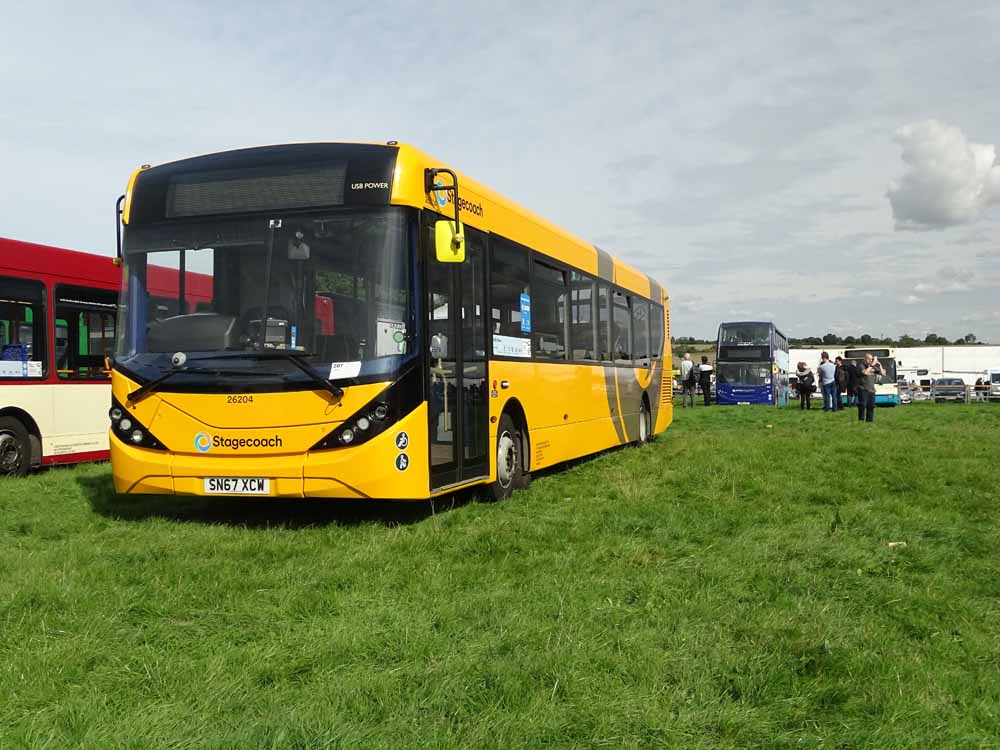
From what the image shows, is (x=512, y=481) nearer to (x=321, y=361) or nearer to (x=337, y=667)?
(x=321, y=361)

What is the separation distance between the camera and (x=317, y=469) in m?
7.96

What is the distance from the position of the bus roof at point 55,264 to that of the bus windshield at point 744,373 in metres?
31.3

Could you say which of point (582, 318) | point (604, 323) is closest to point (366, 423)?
point (582, 318)

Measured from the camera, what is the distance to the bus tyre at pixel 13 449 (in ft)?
39.9

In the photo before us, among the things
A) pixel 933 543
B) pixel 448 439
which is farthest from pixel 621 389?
pixel 933 543

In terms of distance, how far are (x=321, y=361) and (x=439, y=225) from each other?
1.52 m

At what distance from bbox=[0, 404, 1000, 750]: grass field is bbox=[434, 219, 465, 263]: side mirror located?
223 centimetres

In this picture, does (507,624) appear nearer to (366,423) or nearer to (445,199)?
(366,423)

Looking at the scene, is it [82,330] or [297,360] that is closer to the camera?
[297,360]

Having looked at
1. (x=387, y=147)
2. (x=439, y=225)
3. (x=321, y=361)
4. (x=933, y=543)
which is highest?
(x=387, y=147)

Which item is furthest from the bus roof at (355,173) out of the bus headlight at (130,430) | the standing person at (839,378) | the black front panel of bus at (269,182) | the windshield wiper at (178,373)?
the standing person at (839,378)

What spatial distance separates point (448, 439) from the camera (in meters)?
8.96

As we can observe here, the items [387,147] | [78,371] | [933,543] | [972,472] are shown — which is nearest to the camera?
[933,543]

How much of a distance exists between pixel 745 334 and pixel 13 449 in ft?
113
